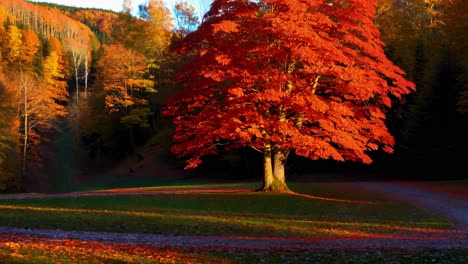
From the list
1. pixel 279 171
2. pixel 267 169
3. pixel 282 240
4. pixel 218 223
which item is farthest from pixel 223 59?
pixel 282 240

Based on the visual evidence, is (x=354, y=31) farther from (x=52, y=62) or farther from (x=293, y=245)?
(x=52, y=62)

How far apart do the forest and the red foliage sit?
2.4 inches

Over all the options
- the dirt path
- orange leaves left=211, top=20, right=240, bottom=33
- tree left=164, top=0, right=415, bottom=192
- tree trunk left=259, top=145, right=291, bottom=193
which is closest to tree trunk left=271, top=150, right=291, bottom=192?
tree trunk left=259, top=145, right=291, bottom=193

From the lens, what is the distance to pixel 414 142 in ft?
124

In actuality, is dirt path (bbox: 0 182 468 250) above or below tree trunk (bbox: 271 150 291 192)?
below

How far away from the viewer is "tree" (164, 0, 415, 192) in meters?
18.8

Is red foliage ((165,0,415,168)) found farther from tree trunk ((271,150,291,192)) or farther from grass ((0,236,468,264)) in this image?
grass ((0,236,468,264))

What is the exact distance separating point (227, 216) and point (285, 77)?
20.7ft

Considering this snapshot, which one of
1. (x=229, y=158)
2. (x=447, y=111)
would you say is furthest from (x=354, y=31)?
(x=229, y=158)

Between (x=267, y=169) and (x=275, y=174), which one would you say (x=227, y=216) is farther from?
(x=275, y=174)

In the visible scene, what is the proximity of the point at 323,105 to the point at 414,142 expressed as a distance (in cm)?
2231

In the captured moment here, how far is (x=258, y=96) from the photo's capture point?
1866 cm

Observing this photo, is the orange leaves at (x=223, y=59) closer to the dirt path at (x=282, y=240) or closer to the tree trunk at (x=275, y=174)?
the tree trunk at (x=275, y=174)

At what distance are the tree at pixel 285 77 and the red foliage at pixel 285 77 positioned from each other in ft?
0.14
